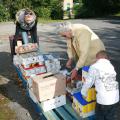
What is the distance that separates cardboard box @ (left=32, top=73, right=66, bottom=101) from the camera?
15.5 ft

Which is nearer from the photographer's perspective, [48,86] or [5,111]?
[48,86]

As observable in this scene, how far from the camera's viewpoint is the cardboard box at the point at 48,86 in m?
4.73

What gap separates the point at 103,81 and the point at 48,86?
1.07 m

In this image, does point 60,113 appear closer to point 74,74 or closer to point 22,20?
point 74,74

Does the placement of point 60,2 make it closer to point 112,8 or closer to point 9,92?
point 112,8

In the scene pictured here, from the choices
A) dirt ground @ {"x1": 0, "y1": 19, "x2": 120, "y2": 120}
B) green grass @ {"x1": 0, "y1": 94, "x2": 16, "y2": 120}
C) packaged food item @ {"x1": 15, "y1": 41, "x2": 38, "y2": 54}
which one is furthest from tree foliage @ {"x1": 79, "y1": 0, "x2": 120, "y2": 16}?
green grass @ {"x1": 0, "y1": 94, "x2": 16, "y2": 120}

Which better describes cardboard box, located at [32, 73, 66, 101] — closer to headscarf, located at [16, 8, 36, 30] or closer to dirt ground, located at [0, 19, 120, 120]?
dirt ground, located at [0, 19, 120, 120]

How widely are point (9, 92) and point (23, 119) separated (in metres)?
1.47

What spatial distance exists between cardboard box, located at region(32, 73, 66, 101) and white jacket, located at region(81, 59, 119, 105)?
2.68 ft

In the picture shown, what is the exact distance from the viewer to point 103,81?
159 inches

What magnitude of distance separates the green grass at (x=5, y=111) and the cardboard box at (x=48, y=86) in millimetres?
822

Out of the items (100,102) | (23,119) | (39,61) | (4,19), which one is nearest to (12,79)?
(39,61)

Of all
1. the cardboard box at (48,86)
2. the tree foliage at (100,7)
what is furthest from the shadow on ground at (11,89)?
the tree foliage at (100,7)

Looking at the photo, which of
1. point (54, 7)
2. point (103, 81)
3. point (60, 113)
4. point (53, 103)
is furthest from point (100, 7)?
point (103, 81)
